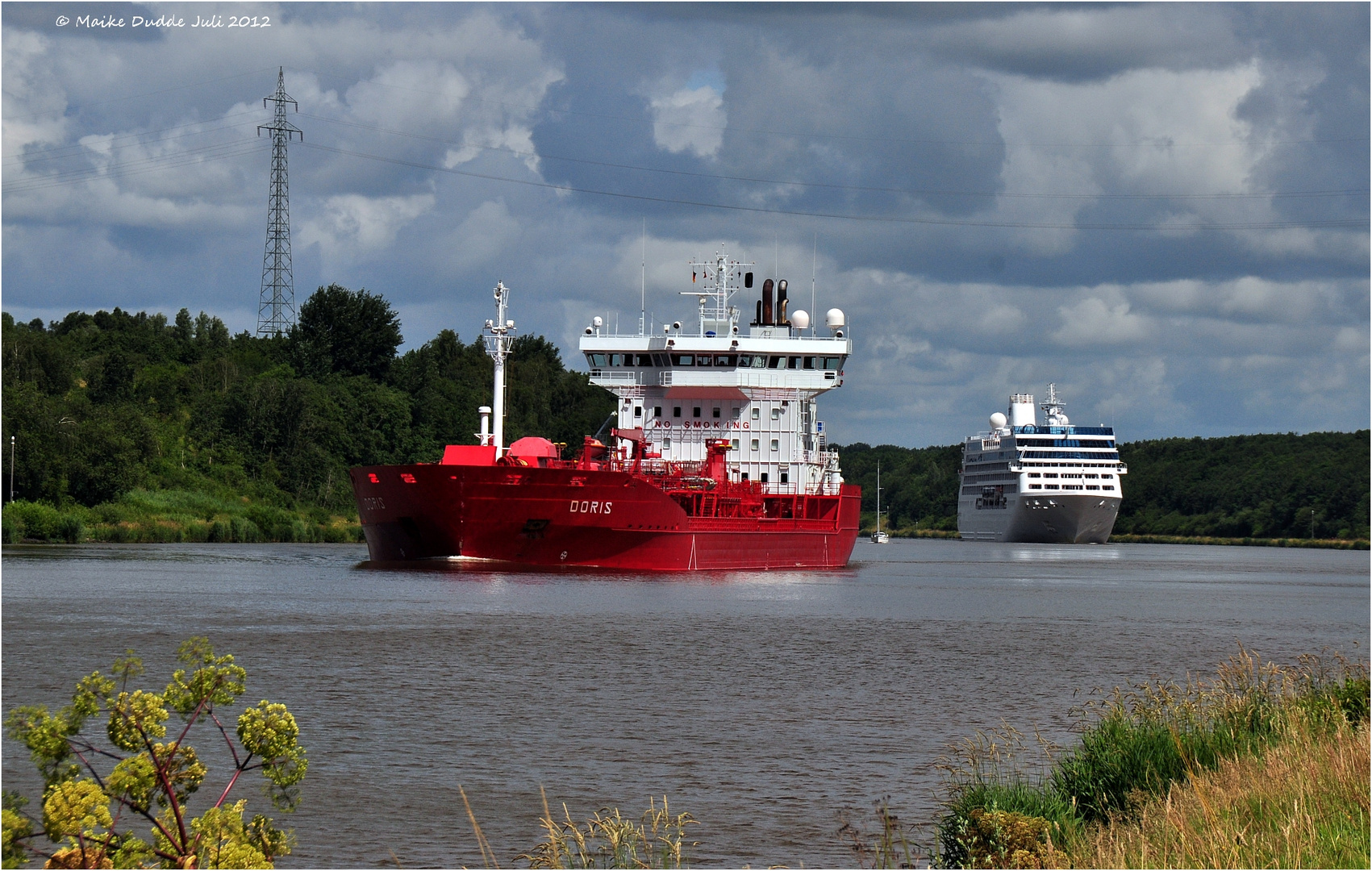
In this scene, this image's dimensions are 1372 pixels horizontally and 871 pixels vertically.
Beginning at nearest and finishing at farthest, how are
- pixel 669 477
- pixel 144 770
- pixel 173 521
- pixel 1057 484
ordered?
pixel 144 770, pixel 669 477, pixel 173 521, pixel 1057 484

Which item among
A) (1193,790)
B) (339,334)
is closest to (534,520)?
(1193,790)

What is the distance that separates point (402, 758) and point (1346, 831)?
1023 cm

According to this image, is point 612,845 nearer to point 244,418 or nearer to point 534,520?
point 534,520

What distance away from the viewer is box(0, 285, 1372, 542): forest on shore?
221 ft

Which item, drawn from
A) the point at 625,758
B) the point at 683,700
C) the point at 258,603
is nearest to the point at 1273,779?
the point at 625,758

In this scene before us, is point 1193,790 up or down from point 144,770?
down

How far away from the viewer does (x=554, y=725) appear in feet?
62.3

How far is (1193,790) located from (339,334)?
103 metres

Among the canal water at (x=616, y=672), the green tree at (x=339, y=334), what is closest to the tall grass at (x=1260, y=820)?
the canal water at (x=616, y=672)

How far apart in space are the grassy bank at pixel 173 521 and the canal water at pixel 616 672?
40.5 ft

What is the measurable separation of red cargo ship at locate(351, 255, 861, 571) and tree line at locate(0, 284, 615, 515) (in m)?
25.5

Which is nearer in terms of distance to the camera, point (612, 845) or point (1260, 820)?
point (1260, 820)

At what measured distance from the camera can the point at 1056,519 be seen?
12325 centimetres

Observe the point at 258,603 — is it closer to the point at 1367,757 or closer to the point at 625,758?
the point at 625,758
